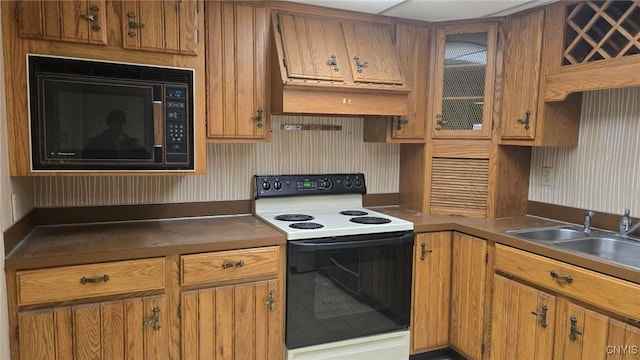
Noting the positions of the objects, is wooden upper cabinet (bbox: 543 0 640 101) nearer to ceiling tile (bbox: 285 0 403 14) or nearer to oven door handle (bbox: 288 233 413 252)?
ceiling tile (bbox: 285 0 403 14)

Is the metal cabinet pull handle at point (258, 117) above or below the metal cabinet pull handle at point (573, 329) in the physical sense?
above

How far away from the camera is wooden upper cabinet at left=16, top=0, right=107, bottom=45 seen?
5.86 ft

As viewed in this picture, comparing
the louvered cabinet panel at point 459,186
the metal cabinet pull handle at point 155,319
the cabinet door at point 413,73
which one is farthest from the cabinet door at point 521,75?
the metal cabinet pull handle at point 155,319

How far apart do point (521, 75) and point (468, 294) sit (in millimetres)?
1327

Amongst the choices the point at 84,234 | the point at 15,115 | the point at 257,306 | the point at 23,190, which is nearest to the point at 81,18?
the point at 15,115

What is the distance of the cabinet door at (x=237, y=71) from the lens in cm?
226

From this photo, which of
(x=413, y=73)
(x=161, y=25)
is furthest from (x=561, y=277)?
(x=161, y=25)

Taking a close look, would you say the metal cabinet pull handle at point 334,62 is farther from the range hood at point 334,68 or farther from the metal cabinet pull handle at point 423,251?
the metal cabinet pull handle at point 423,251

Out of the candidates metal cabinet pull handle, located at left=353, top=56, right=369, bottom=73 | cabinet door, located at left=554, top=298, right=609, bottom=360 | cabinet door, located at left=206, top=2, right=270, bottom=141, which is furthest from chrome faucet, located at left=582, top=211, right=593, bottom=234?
cabinet door, located at left=206, top=2, right=270, bottom=141

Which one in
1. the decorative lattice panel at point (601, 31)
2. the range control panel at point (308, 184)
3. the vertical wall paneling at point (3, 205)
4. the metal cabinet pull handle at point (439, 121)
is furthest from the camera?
the metal cabinet pull handle at point (439, 121)

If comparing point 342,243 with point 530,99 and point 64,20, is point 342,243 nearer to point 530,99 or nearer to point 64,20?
point 530,99

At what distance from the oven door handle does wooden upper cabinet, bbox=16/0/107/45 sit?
131 cm

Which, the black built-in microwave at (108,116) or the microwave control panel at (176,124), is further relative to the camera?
the microwave control panel at (176,124)

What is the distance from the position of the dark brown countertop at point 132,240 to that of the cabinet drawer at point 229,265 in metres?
0.03
